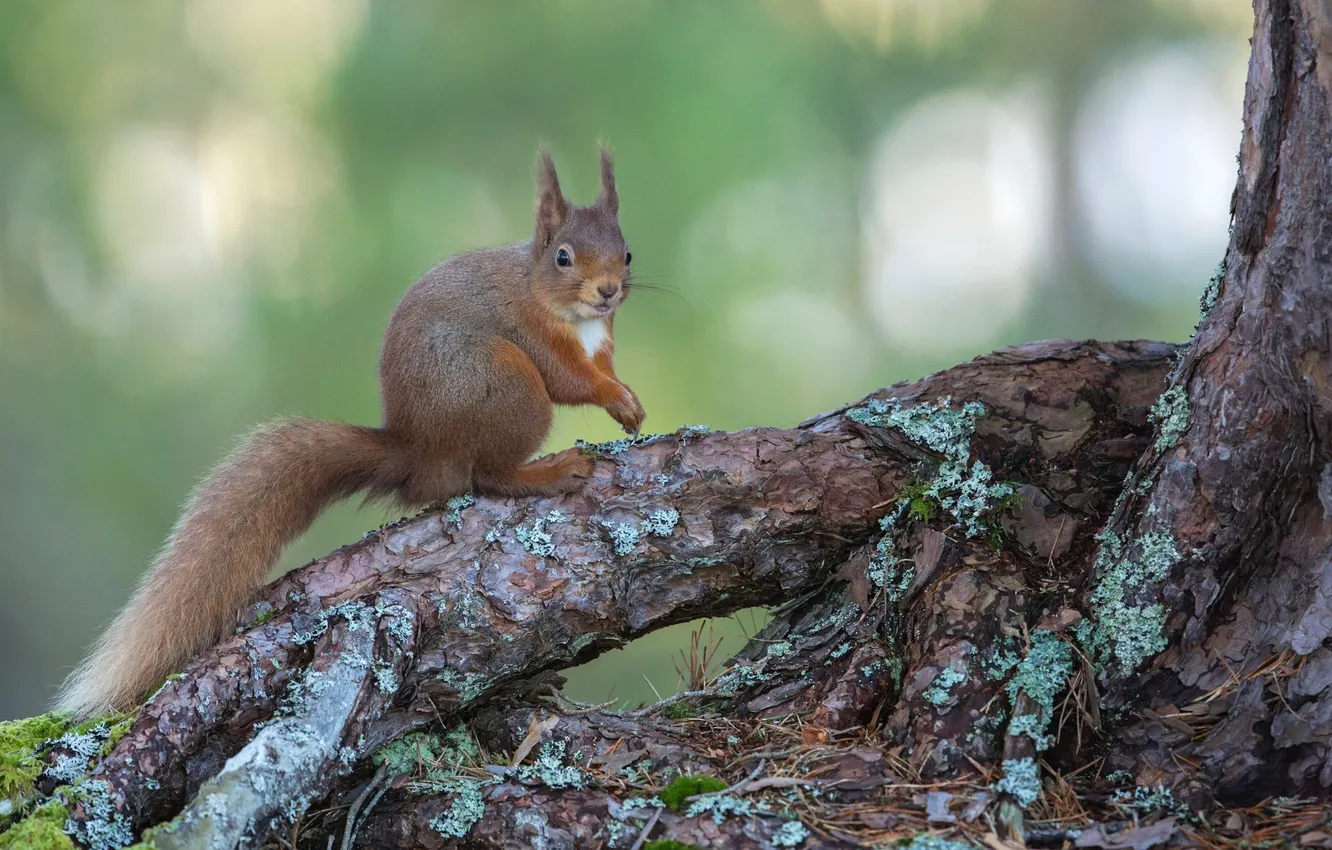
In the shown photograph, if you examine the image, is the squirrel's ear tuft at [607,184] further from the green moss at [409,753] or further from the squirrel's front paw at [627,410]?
the green moss at [409,753]

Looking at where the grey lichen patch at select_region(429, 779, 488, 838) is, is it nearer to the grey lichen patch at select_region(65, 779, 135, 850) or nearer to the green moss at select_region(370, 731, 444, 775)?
the green moss at select_region(370, 731, 444, 775)

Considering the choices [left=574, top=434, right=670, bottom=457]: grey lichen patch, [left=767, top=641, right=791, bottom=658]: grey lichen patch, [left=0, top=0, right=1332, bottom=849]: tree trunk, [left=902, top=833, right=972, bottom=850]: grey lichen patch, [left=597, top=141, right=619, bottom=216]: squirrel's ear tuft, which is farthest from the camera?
[left=597, top=141, right=619, bottom=216]: squirrel's ear tuft

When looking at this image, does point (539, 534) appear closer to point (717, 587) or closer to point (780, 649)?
point (717, 587)

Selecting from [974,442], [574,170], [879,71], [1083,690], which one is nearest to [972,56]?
[879,71]

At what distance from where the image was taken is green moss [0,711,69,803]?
1.82 metres

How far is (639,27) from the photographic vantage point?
405 cm

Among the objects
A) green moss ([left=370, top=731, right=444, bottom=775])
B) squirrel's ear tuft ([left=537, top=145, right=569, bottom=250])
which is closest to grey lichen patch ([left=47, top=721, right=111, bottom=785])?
green moss ([left=370, top=731, right=444, bottom=775])

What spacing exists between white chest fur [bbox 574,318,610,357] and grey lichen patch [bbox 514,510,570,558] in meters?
0.68

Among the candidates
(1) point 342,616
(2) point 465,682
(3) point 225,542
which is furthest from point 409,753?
(3) point 225,542

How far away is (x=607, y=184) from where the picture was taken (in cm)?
292

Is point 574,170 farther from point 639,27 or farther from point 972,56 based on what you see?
point 972,56

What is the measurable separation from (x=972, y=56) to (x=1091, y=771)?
3210 millimetres

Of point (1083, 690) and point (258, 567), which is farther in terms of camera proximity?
point (258, 567)

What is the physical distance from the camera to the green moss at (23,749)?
1824mm
